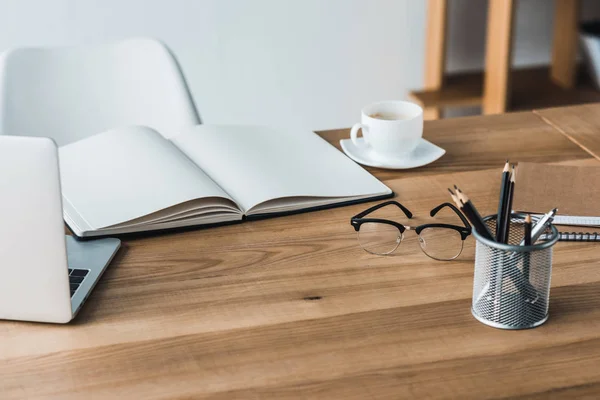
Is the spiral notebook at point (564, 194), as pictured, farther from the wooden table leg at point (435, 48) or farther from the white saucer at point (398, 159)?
the wooden table leg at point (435, 48)

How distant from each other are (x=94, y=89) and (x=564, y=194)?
109 centimetres

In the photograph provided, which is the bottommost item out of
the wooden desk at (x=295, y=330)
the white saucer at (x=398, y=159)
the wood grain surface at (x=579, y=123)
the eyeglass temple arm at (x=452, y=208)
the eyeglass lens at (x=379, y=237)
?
the wooden desk at (x=295, y=330)

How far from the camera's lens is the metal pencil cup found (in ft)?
2.60

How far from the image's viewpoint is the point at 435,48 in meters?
2.74

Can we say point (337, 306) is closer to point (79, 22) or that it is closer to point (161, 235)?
point (161, 235)

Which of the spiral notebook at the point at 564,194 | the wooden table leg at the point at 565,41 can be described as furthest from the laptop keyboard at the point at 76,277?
the wooden table leg at the point at 565,41

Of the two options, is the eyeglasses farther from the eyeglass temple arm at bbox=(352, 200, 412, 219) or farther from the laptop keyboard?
the laptop keyboard

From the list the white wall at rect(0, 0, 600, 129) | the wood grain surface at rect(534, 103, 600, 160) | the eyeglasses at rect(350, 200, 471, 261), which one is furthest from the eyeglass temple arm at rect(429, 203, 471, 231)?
the white wall at rect(0, 0, 600, 129)

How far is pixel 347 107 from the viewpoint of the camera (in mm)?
2930

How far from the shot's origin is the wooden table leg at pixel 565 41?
8.86 feet

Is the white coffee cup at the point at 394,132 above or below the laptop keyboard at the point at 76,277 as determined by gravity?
above

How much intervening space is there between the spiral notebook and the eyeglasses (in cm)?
12

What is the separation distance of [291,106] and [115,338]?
2112 mm

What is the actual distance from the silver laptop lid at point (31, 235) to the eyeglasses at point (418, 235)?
387 millimetres
